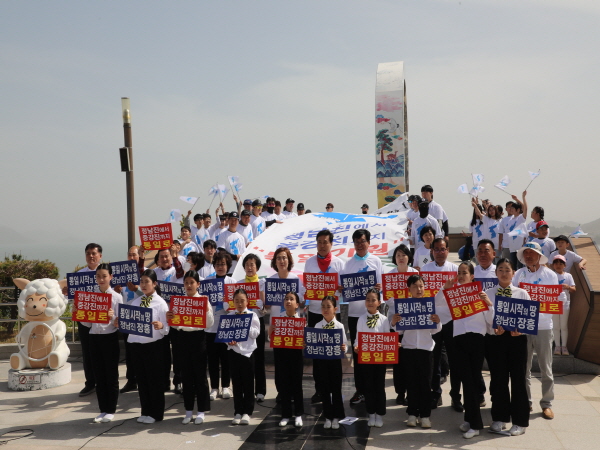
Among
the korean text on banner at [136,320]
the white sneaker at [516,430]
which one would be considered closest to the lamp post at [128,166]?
the korean text on banner at [136,320]

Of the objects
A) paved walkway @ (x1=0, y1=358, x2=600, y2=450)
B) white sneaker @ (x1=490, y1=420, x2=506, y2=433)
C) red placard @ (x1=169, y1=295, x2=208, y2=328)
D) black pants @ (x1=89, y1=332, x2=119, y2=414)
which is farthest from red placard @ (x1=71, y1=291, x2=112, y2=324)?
white sneaker @ (x1=490, y1=420, x2=506, y2=433)

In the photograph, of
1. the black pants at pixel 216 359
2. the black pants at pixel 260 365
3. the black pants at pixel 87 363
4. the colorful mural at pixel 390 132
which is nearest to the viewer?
the black pants at pixel 260 365

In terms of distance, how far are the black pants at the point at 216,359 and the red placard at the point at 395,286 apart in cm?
241

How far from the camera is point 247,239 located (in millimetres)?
11891

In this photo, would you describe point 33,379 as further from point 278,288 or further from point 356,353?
point 356,353

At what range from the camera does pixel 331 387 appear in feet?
22.2

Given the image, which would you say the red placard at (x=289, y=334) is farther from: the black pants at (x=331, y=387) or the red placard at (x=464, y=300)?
the red placard at (x=464, y=300)

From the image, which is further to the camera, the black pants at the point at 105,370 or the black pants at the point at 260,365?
the black pants at the point at 260,365

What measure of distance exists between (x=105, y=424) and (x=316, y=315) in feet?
9.67

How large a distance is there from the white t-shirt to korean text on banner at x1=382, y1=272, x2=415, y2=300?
252 mm

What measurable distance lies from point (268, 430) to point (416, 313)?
2.21m

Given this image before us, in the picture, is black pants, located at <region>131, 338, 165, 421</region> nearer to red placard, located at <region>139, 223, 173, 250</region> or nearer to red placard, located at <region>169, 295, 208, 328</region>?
red placard, located at <region>169, 295, 208, 328</region>

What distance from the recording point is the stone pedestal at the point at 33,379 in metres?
8.84

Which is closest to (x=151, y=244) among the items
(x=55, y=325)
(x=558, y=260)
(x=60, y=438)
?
(x=55, y=325)
